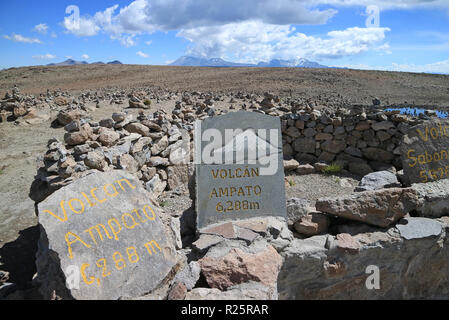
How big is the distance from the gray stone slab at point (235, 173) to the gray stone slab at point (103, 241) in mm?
807

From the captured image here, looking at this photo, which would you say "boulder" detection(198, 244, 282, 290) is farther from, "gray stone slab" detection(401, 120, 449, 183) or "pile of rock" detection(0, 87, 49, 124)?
"pile of rock" detection(0, 87, 49, 124)

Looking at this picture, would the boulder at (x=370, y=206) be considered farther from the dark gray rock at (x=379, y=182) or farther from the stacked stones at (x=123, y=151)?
the stacked stones at (x=123, y=151)

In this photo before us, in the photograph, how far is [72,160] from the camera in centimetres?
486

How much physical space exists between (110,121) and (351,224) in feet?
15.9

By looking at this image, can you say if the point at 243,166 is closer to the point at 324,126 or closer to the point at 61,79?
the point at 324,126

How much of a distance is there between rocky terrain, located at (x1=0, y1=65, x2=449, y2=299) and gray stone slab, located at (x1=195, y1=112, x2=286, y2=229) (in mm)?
250

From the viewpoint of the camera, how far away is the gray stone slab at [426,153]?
17.0ft

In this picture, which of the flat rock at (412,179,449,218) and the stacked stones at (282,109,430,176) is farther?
the stacked stones at (282,109,430,176)

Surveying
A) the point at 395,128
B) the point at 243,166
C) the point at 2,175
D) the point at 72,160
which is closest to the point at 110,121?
the point at 72,160

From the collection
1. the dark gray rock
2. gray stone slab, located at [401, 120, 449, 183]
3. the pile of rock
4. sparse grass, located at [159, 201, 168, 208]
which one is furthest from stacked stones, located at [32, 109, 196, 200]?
gray stone slab, located at [401, 120, 449, 183]

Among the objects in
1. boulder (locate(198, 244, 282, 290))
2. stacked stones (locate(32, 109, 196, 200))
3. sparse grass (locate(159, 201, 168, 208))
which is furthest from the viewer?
sparse grass (locate(159, 201, 168, 208))

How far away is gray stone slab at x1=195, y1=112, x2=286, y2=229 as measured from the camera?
3916mm

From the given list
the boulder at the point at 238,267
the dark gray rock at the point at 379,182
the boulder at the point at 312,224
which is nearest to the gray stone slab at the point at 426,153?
the dark gray rock at the point at 379,182

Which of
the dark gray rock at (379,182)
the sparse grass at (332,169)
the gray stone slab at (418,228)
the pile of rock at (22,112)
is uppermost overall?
the pile of rock at (22,112)
